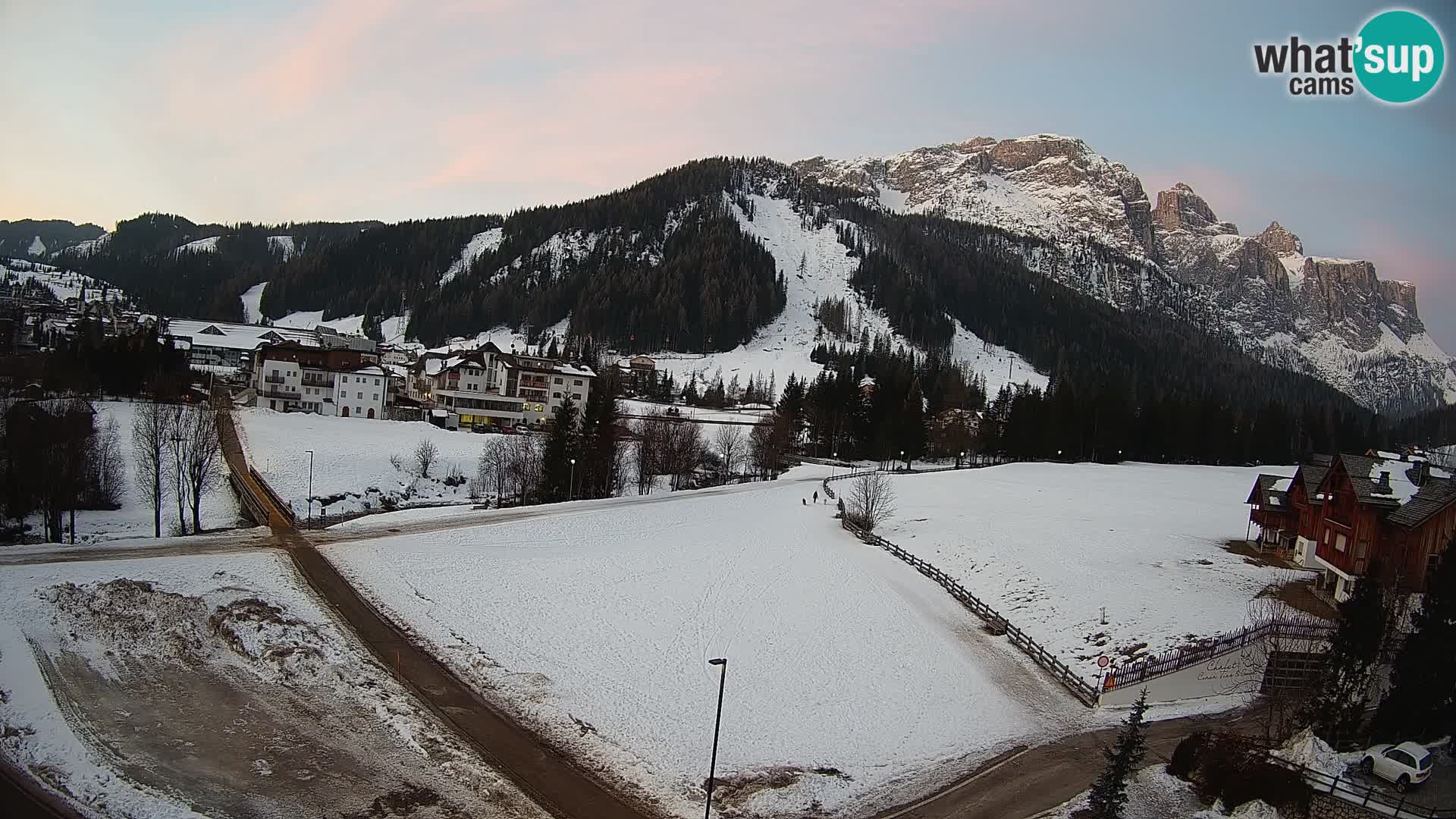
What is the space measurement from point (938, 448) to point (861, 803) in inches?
3443

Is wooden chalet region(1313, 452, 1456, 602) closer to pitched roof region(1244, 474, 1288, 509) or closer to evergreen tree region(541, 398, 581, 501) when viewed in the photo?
pitched roof region(1244, 474, 1288, 509)

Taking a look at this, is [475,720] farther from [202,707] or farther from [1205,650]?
[1205,650]

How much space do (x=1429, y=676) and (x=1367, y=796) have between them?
233 inches

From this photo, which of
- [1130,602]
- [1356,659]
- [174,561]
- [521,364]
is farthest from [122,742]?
[521,364]

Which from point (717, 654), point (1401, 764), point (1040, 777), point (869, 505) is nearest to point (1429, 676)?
point (1401, 764)

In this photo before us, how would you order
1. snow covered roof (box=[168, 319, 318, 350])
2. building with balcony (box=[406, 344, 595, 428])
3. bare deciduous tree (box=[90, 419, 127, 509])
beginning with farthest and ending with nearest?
snow covered roof (box=[168, 319, 318, 350]) → building with balcony (box=[406, 344, 595, 428]) → bare deciduous tree (box=[90, 419, 127, 509])

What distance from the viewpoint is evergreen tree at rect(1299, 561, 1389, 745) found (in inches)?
909

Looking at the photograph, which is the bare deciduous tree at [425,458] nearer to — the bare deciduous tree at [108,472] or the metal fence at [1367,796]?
the bare deciduous tree at [108,472]

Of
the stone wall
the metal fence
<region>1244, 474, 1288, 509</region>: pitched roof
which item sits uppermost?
<region>1244, 474, 1288, 509</region>: pitched roof

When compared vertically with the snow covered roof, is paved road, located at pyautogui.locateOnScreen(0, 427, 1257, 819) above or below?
below

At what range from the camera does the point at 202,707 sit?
75.2 feet

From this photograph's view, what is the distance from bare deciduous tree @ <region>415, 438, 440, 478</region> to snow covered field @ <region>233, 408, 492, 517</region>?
48cm

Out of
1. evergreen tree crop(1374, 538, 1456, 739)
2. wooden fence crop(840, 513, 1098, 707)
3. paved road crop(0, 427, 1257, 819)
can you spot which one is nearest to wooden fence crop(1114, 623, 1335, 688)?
wooden fence crop(840, 513, 1098, 707)

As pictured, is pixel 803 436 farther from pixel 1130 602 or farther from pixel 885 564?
pixel 1130 602
